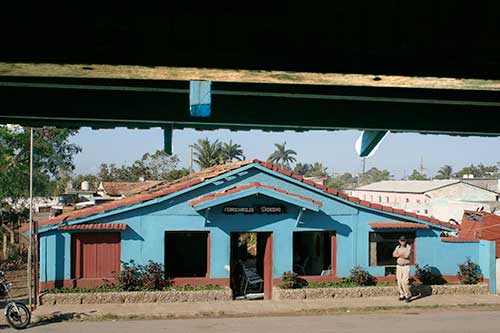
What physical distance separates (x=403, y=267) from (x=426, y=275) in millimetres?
1960

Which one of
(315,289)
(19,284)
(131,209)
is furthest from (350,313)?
(19,284)

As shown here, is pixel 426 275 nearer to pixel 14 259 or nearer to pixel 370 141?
pixel 370 141

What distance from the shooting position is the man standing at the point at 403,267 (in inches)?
669

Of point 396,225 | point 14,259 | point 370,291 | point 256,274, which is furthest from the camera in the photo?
point 14,259

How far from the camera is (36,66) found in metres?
2.45

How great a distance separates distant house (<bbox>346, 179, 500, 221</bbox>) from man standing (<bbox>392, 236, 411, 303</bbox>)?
59.6 feet

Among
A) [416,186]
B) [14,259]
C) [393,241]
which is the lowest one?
[14,259]

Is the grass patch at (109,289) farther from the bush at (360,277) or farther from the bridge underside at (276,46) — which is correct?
the bridge underside at (276,46)

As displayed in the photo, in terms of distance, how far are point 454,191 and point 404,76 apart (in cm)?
4469

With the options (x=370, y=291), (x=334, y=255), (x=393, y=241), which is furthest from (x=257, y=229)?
(x=393, y=241)

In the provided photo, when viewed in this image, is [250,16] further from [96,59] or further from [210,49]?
[96,59]

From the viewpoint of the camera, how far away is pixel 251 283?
58.3ft

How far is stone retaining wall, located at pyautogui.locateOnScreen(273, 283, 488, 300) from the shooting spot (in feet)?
56.5

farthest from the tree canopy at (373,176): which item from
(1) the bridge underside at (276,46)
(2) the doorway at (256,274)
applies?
(1) the bridge underside at (276,46)
